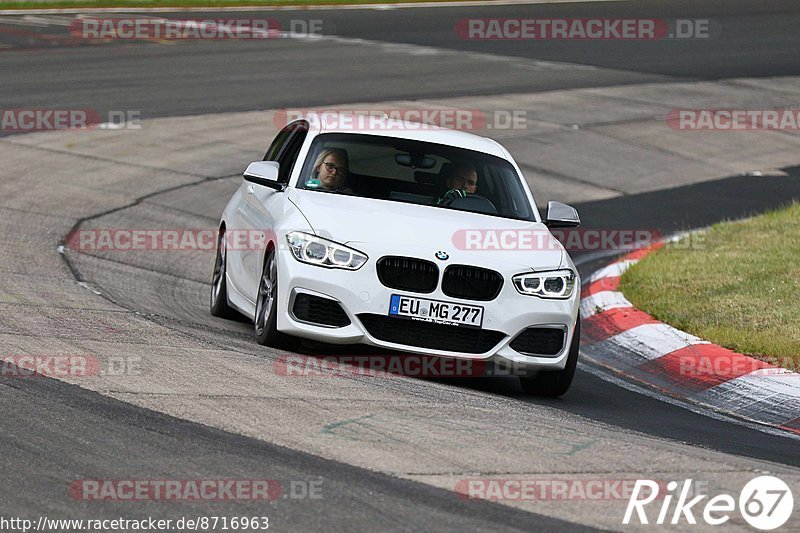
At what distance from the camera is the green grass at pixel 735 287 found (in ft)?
32.1

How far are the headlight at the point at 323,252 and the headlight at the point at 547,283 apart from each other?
0.94 m

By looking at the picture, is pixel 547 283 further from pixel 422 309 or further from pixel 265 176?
pixel 265 176

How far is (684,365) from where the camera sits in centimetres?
952

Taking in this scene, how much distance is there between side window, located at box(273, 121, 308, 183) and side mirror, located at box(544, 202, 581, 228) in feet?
5.78

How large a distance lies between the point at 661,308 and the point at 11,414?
20.1ft

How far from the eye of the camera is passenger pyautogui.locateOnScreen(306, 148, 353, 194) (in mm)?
9242

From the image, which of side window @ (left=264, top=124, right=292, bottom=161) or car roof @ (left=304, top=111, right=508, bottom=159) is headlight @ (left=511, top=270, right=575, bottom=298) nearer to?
car roof @ (left=304, top=111, right=508, bottom=159)

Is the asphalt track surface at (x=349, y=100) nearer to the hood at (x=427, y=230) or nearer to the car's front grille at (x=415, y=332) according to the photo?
the car's front grille at (x=415, y=332)

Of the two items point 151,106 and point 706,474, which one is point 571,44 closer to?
point 151,106

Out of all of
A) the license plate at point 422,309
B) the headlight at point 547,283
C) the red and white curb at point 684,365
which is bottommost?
the red and white curb at point 684,365

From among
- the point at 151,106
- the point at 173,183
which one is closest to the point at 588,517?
the point at 173,183

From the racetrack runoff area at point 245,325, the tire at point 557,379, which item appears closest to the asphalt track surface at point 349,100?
the tire at point 557,379

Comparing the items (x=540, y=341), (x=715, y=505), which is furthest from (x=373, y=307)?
(x=715, y=505)

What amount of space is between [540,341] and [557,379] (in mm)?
345
